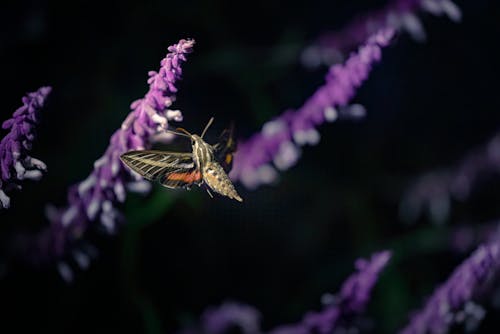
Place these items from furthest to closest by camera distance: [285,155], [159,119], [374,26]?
[374,26], [285,155], [159,119]

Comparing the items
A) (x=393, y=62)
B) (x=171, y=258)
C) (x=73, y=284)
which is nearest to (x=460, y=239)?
(x=393, y=62)

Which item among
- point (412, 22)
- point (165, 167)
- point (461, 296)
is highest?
point (412, 22)

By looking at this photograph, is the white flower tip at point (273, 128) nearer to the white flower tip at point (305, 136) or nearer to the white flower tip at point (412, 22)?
the white flower tip at point (305, 136)

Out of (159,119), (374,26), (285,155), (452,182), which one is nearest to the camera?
(159,119)

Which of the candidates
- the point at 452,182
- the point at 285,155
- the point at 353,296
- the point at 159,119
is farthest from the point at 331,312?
the point at 452,182

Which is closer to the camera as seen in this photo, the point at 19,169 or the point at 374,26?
the point at 19,169

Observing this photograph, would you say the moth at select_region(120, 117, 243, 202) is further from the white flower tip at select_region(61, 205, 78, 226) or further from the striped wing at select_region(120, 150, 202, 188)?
the white flower tip at select_region(61, 205, 78, 226)

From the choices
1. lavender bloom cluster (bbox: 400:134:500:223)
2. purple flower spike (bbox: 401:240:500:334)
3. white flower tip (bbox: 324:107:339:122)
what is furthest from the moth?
lavender bloom cluster (bbox: 400:134:500:223)

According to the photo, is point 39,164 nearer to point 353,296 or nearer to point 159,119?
point 159,119
